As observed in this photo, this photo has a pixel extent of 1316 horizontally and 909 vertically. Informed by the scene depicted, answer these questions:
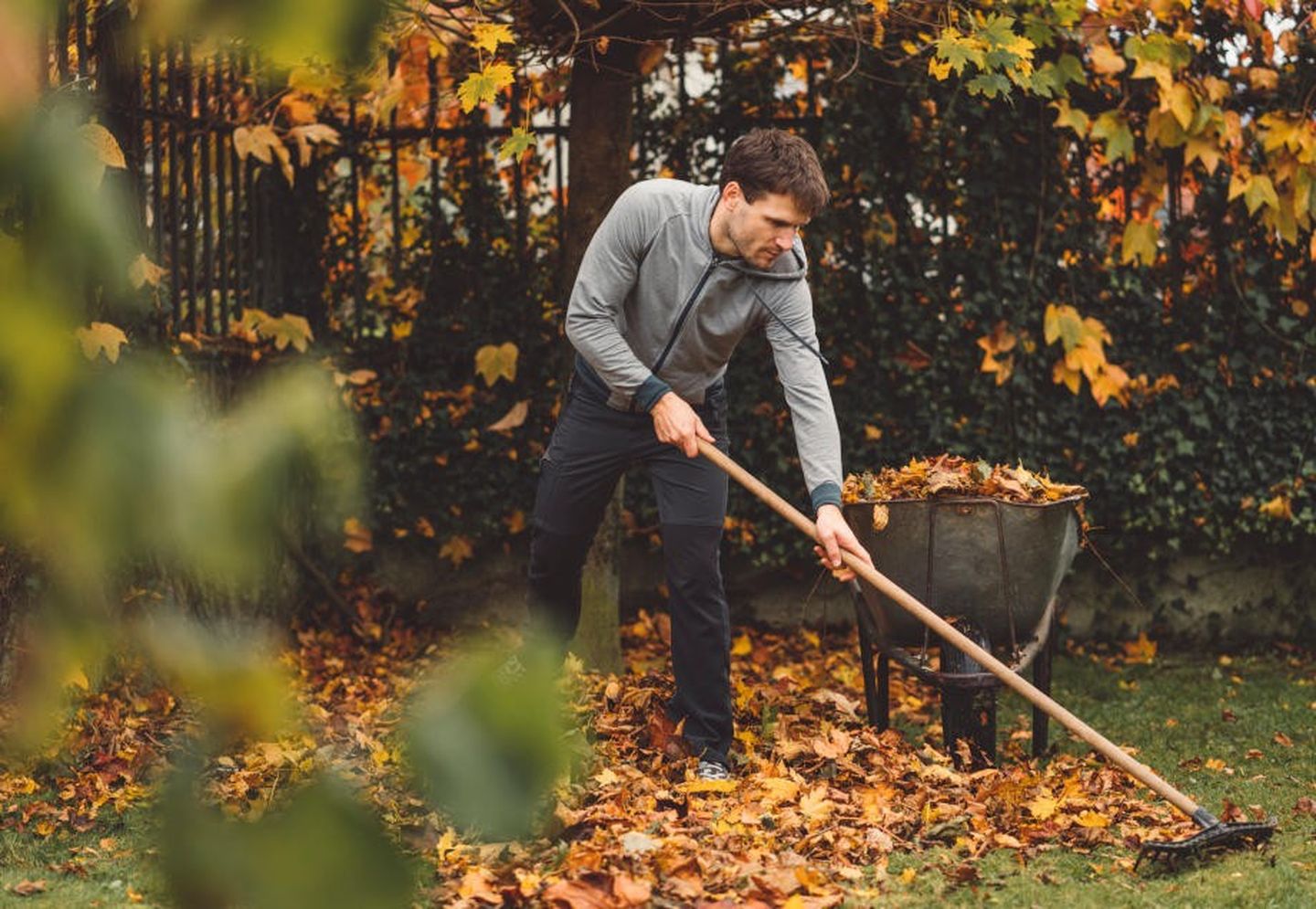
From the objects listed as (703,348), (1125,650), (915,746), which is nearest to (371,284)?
(703,348)

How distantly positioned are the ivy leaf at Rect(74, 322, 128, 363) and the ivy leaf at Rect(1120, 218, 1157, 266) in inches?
222

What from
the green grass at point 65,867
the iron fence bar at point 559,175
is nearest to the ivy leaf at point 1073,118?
the iron fence bar at point 559,175

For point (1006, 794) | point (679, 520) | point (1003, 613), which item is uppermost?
point (679, 520)

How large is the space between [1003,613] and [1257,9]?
2.53 m

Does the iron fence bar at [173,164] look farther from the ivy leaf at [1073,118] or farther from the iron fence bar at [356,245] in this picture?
the ivy leaf at [1073,118]

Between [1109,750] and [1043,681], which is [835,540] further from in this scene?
[1043,681]

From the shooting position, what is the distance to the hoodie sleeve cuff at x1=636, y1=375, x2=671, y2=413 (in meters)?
3.95

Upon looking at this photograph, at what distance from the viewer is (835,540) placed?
3.84 metres

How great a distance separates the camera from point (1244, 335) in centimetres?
604

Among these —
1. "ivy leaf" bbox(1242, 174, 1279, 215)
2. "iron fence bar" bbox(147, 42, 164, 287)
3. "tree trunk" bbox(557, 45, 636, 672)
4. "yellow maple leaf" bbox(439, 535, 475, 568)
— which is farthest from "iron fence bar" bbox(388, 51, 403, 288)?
"iron fence bar" bbox(147, 42, 164, 287)

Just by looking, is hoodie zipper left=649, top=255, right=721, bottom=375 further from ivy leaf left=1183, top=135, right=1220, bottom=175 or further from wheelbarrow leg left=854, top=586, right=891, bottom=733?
ivy leaf left=1183, top=135, right=1220, bottom=175

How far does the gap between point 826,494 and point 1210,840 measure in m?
1.27

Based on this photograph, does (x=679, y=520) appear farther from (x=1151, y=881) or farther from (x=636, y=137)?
(x=636, y=137)

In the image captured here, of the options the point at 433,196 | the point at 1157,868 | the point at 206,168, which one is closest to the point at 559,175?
the point at 433,196
